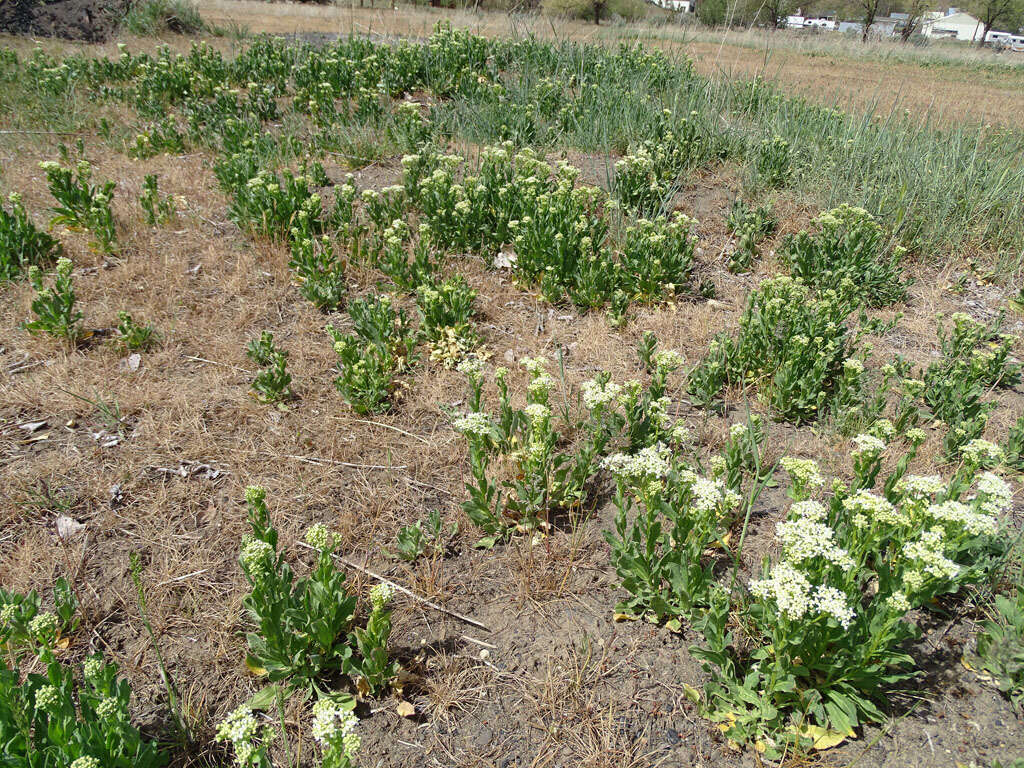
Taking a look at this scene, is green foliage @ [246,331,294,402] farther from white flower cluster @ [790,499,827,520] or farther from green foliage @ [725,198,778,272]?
green foliage @ [725,198,778,272]

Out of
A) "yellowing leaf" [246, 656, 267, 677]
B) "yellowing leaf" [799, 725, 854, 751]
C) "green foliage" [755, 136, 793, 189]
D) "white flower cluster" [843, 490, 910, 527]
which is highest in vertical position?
"green foliage" [755, 136, 793, 189]

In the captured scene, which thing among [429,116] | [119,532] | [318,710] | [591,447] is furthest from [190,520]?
[429,116]

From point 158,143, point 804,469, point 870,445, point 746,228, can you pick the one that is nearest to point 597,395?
point 804,469

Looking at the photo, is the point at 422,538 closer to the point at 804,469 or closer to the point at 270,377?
the point at 270,377

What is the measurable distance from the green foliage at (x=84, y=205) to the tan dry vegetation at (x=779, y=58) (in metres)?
6.87

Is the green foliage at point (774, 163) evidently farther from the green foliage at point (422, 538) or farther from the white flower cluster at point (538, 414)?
the green foliage at point (422, 538)

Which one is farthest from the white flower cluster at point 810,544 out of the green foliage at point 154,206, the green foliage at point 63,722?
the green foliage at point 154,206

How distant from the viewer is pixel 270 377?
4102mm

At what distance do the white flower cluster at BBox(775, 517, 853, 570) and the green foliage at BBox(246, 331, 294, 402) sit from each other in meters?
3.17

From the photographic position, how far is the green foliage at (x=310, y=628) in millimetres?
2457

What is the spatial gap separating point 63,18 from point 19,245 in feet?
37.3

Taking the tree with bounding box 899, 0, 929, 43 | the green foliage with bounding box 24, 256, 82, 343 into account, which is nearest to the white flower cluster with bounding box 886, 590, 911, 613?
the green foliage with bounding box 24, 256, 82, 343

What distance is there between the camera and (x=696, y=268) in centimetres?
607

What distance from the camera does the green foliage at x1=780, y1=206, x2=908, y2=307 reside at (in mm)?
5309
